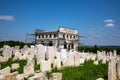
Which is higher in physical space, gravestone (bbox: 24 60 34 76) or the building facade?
the building facade

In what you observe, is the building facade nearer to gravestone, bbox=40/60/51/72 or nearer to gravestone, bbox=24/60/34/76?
gravestone, bbox=40/60/51/72

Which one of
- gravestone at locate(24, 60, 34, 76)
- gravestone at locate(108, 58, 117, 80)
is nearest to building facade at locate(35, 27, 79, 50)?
gravestone at locate(24, 60, 34, 76)

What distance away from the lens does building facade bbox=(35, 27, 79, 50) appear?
49875 mm

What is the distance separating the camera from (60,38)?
164ft

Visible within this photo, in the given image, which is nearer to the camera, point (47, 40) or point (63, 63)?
point (63, 63)

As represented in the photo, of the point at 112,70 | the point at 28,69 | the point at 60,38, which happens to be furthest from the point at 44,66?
the point at 60,38

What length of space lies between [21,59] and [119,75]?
39.5 ft

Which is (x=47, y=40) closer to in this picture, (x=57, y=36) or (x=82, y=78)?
(x=57, y=36)

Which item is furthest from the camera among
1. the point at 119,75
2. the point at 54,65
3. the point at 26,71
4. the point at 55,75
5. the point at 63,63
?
the point at 63,63

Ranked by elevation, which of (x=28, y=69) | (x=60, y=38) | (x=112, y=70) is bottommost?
(x=28, y=69)

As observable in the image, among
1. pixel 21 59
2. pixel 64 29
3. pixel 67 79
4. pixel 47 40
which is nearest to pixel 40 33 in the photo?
pixel 47 40

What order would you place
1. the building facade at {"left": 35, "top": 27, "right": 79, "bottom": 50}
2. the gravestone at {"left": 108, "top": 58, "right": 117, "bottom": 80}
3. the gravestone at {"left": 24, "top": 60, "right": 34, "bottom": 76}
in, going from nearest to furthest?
the gravestone at {"left": 108, "top": 58, "right": 117, "bottom": 80}
the gravestone at {"left": 24, "top": 60, "right": 34, "bottom": 76}
the building facade at {"left": 35, "top": 27, "right": 79, "bottom": 50}

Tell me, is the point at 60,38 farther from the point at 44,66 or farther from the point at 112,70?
the point at 112,70

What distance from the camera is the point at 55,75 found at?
33.0 feet
